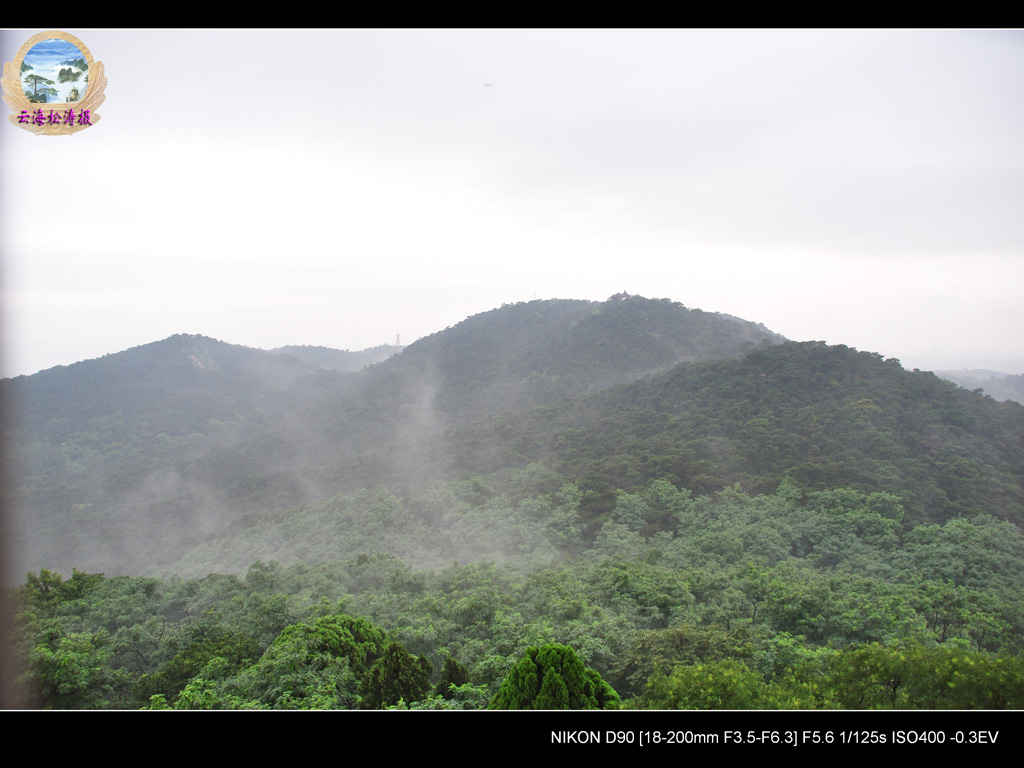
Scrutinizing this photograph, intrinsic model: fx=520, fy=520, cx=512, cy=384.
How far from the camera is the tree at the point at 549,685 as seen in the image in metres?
5.56

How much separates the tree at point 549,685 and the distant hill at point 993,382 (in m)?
32.5

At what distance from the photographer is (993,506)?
15094 millimetres

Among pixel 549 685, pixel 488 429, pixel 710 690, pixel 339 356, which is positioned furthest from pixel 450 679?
pixel 339 356

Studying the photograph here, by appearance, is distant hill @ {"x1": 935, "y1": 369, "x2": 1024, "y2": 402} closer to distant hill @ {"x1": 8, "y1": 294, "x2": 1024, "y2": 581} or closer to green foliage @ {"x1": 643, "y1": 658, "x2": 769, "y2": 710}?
distant hill @ {"x1": 8, "y1": 294, "x2": 1024, "y2": 581}

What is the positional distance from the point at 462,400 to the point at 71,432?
27614 millimetres

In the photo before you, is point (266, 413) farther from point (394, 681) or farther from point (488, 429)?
point (394, 681)

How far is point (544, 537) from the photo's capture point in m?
17.3

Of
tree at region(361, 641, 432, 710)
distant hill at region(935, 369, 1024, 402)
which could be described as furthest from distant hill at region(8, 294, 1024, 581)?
distant hill at region(935, 369, 1024, 402)

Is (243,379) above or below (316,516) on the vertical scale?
above

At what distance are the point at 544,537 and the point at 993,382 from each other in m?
35.4
